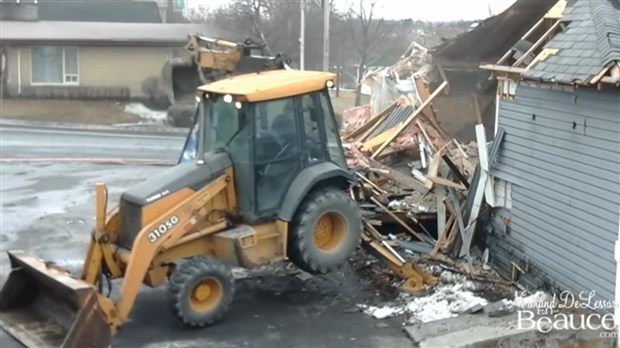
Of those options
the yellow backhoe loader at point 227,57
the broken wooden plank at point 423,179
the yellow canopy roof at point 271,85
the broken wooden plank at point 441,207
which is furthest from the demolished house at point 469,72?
the yellow canopy roof at point 271,85

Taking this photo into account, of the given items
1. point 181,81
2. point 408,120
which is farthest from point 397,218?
point 181,81

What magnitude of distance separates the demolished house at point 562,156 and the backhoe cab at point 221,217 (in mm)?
2406

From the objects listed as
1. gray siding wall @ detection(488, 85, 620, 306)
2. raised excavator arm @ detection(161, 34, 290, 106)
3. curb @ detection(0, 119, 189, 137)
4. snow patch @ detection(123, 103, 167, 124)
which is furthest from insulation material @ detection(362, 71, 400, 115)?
snow patch @ detection(123, 103, 167, 124)

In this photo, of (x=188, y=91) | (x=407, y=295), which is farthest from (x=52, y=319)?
(x=188, y=91)

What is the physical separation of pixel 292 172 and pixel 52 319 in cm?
339

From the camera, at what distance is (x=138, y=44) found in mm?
38250

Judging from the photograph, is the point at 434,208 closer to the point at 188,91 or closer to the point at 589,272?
the point at 589,272

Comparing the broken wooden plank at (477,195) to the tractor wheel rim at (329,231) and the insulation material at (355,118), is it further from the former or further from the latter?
the insulation material at (355,118)

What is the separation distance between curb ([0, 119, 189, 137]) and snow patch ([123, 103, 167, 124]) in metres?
1.10

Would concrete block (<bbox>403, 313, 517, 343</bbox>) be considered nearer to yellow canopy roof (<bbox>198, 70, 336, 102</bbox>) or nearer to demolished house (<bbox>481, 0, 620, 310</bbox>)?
demolished house (<bbox>481, 0, 620, 310</bbox>)

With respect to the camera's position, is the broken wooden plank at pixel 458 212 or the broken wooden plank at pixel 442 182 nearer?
the broken wooden plank at pixel 458 212

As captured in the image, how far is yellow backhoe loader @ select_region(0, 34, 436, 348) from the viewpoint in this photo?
10.2 metres

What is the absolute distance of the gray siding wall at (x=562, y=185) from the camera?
10.1m

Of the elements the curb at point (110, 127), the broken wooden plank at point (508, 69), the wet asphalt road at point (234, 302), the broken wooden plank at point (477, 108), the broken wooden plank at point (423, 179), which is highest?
the broken wooden plank at point (508, 69)
